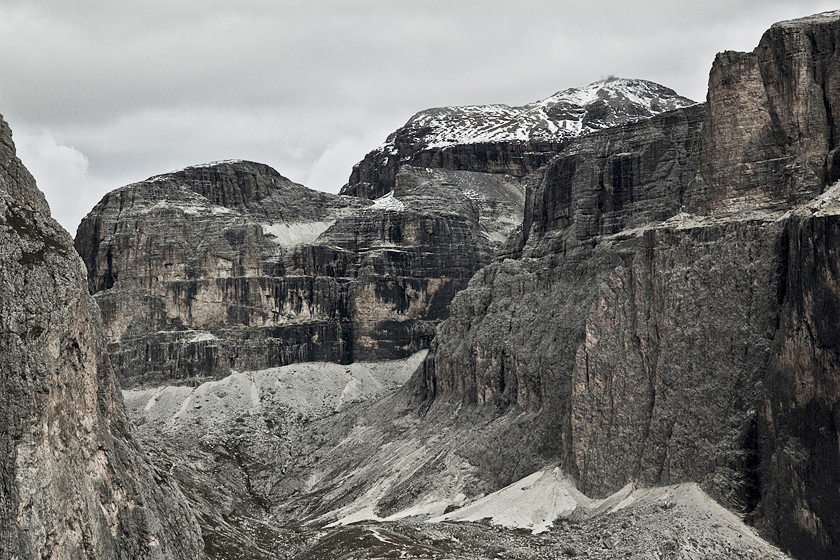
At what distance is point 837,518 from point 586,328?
137ft

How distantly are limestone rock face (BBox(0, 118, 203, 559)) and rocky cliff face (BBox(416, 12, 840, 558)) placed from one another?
52593 mm

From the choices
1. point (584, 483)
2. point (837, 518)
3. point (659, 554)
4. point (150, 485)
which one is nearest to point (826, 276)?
point (837, 518)

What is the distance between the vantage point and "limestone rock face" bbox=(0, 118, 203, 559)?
8106 cm

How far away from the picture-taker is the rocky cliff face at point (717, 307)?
102750 mm

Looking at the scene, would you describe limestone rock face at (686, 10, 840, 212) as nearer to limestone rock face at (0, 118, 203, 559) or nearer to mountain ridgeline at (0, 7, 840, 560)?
mountain ridgeline at (0, 7, 840, 560)

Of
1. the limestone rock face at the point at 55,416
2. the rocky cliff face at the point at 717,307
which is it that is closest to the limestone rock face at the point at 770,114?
the rocky cliff face at the point at 717,307

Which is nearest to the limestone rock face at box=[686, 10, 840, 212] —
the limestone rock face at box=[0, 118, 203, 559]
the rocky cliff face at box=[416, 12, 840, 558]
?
the rocky cliff face at box=[416, 12, 840, 558]

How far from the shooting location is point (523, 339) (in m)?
163

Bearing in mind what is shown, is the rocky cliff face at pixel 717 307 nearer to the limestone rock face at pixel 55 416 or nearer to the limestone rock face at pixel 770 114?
the limestone rock face at pixel 770 114

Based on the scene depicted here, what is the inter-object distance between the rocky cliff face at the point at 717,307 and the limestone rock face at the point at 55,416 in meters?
52.6

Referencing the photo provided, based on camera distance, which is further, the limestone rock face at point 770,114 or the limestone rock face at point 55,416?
the limestone rock face at point 770,114

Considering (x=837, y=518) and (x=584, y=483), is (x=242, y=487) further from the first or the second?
(x=837, y=518)

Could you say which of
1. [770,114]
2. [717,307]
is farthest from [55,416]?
[770,114]

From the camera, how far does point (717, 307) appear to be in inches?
4601
